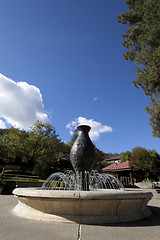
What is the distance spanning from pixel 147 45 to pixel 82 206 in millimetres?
14128

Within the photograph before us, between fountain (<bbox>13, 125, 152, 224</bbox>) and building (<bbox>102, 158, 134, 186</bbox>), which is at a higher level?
building (<bbox>102, 158, 134, 186</bbox>)

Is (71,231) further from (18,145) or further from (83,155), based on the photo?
(18,145)

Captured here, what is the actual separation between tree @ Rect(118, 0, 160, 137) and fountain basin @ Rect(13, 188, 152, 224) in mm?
10244

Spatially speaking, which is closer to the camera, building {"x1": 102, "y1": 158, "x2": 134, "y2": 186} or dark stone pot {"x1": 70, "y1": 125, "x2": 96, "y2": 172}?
dark stone pot {"x1": 70, "y1": 125, "x2": 96, "y2": 172}

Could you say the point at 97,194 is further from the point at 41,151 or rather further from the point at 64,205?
Result: the point at 41,151

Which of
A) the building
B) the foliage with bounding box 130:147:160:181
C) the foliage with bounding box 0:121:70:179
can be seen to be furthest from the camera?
the foliage with bounding box 0:121:70:179

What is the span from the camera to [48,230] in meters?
2.76

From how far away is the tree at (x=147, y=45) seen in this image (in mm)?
11594

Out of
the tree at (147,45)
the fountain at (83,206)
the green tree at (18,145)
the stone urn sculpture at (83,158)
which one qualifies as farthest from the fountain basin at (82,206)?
the green tree at (18,145)

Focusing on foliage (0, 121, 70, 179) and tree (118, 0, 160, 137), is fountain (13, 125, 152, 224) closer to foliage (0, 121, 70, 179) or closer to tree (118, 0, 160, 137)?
tree (118, 0, 160, 137)

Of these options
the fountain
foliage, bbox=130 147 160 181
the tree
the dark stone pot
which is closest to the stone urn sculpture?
the dark stone pot

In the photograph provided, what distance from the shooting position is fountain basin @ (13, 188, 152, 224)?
320 cm

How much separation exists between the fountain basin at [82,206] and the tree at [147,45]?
33.6ft

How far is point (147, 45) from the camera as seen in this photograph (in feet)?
43.1
